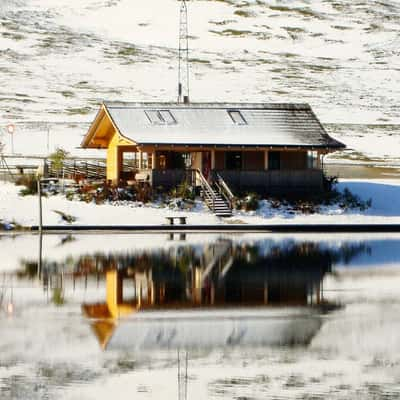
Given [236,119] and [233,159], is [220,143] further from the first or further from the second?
[236,119]

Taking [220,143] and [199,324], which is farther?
[220,143]

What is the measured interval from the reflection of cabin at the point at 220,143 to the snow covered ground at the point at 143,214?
250cm

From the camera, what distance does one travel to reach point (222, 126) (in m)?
53.9

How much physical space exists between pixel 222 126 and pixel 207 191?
4.30 metres

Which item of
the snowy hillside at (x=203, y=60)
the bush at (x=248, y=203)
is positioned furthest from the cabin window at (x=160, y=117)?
the snowy hillside at (x=203, y=60)

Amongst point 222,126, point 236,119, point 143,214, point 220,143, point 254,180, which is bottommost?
point 143,214

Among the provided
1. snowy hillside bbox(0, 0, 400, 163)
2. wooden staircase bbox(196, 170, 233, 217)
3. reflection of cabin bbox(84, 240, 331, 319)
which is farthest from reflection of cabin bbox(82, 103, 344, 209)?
snowy hillside bbox(0, 0, 400, 163)

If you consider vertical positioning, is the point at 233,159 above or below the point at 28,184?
above

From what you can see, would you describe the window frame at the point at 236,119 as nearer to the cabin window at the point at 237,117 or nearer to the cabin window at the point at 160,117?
the cabin window at the point at 237,117

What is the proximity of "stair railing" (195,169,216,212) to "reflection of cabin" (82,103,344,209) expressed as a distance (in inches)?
3.3

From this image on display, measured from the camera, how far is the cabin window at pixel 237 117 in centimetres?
5422

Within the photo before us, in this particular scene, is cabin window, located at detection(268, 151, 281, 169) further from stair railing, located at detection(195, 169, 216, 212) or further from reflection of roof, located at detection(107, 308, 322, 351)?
reflection of roof, located at detection(107, 308, 322, 351)

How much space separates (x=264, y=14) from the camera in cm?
19238

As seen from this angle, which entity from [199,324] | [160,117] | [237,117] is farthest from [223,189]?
[199,324]
